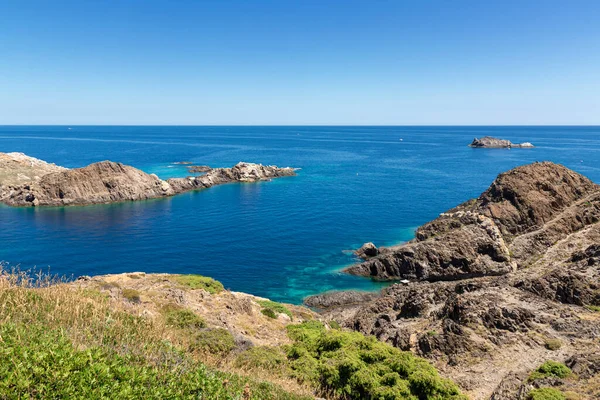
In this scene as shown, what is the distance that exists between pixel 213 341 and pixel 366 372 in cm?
847

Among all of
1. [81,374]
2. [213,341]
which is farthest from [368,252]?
[81,374]

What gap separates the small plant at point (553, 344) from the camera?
91.4ft

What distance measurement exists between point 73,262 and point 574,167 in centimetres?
17130

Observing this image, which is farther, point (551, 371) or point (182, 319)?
point (551, 371)

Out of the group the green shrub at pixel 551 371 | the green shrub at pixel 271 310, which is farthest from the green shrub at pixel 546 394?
the green shrub at pixel 271 310

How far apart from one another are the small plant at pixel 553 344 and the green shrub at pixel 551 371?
386cm

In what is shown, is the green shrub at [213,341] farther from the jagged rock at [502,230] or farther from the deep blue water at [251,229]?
the jagged rock at [502,230]

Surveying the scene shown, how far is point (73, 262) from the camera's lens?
5962 cm

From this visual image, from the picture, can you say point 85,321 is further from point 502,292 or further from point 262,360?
point 502,292

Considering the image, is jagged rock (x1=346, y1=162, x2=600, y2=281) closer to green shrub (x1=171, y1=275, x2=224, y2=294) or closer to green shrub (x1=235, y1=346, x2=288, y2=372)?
green shrub (x1=171, y1=275, x2=224, y2=294)

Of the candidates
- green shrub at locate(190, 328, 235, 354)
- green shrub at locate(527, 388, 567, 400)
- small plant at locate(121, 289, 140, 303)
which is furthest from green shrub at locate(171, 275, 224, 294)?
green shrub at locate(527, 388, 567, 400)

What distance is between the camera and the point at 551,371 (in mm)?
23469

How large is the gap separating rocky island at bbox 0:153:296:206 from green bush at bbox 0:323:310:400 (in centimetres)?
10192

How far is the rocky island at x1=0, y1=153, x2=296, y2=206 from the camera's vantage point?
9856cm
